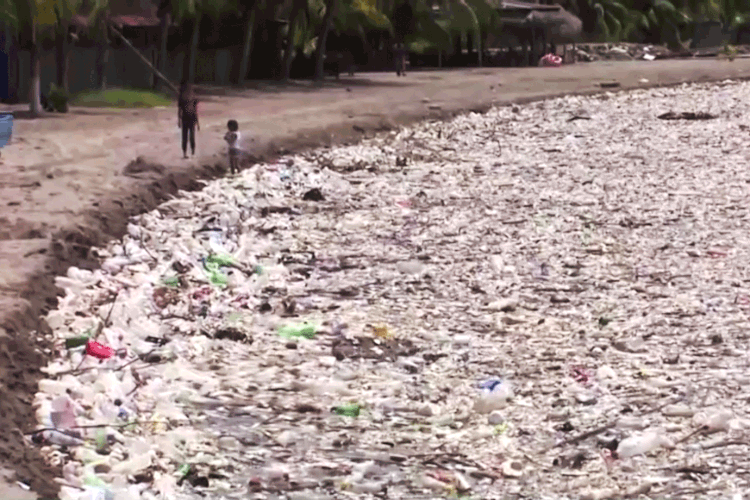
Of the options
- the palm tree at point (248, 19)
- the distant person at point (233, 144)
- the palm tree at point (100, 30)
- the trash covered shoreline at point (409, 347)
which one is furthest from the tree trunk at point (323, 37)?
the trash covered shoreline at point (409, 347)

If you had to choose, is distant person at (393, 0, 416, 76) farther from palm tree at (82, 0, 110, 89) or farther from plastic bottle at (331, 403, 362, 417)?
plastic bottle at (331, 403, 362, 417)

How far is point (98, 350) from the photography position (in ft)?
30.0

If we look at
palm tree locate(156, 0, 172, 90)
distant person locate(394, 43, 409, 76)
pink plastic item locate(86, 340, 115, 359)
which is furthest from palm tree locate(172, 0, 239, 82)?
pink plastic item locate(86, 340, 115, 359)

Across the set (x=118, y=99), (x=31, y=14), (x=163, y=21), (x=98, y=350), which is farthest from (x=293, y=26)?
(x=98, y=350)

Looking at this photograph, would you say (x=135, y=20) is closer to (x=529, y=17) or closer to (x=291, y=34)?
(x=291, y=34)

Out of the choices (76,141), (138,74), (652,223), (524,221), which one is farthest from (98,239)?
(138,74)

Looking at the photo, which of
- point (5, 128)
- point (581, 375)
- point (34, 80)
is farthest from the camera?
point (34, 80)

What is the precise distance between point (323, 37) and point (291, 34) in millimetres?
1501

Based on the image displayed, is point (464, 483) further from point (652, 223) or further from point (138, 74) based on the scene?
point (138, 74)

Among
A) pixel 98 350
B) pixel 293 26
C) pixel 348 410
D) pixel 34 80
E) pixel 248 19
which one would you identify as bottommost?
pixel 348 410

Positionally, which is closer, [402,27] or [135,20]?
[135,20]

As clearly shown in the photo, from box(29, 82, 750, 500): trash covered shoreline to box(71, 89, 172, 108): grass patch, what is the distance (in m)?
12.0

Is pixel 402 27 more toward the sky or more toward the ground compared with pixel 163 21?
more toward the sky

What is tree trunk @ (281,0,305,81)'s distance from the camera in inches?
1371
